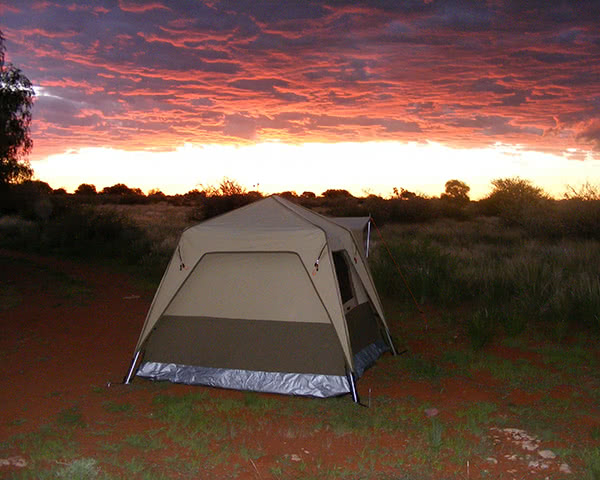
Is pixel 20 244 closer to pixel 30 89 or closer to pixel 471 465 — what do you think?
pixel 30 89

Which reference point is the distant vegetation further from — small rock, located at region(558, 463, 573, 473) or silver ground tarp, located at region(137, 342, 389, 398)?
small rock, located at region(558, 463, 573, 473)

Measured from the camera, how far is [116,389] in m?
6.92

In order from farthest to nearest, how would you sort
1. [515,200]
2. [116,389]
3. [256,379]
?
[515,200] < [116,389] < [256,379]

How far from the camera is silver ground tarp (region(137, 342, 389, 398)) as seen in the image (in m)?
6.59

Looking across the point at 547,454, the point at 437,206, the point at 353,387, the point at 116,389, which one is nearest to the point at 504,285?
the point at 353,387

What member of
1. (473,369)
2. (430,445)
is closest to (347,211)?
(473,369)

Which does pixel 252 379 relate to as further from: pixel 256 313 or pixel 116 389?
pixel 116 389

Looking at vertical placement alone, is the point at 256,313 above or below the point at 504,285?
above

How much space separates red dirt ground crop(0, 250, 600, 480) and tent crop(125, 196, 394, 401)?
0.34 meters

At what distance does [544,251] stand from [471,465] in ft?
37.4

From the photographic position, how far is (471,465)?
4922 mm

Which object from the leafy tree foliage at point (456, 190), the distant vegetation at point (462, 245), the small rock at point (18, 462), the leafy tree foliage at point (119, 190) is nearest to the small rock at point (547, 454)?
the distant vegetation at point (462, 245)

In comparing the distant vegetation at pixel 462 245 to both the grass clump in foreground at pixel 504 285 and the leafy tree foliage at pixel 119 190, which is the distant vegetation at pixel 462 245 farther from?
the leafy tree foliage at pixel 119 190

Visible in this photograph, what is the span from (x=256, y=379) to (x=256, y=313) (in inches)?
29.0
